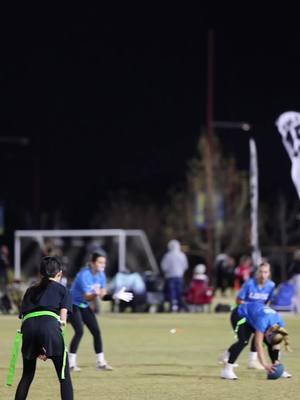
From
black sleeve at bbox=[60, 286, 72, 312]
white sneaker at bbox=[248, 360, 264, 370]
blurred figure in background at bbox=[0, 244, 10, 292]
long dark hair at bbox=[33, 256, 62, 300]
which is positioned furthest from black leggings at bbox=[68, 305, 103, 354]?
blurred figure in background at bbox=[0, 244, 10, 292]

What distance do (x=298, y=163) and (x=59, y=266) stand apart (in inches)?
171

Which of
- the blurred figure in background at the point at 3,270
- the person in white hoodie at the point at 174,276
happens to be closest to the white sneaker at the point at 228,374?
the person in white hoodie at the point at 174,276

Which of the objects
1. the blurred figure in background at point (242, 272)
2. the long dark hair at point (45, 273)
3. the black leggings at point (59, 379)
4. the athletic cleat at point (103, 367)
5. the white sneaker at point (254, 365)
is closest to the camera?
the black leggings at point (59, 379)

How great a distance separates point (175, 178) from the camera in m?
110

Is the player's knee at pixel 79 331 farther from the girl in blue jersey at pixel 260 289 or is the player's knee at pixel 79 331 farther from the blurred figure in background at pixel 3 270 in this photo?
the blurred figure in background at pixel 3 270

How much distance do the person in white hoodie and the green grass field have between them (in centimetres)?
566

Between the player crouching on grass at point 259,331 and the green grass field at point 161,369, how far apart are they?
0.91ft

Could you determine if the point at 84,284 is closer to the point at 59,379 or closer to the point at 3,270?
the point at 59,379

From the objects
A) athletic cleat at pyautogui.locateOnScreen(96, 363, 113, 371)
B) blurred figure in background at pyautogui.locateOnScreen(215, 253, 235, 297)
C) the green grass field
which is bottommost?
the green grass field

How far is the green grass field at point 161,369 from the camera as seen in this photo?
14562 millimetres

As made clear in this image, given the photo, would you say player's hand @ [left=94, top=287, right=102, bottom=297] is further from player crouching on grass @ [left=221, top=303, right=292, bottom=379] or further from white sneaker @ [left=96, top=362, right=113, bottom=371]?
player crouching on grass @ [left=221, top=303, right=292, bottom=379]

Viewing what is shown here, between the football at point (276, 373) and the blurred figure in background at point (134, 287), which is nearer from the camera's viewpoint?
the football at point (276, 373)

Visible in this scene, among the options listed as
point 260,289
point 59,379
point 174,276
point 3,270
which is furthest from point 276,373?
point 3,270

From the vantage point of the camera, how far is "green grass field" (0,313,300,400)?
14.6 meters
